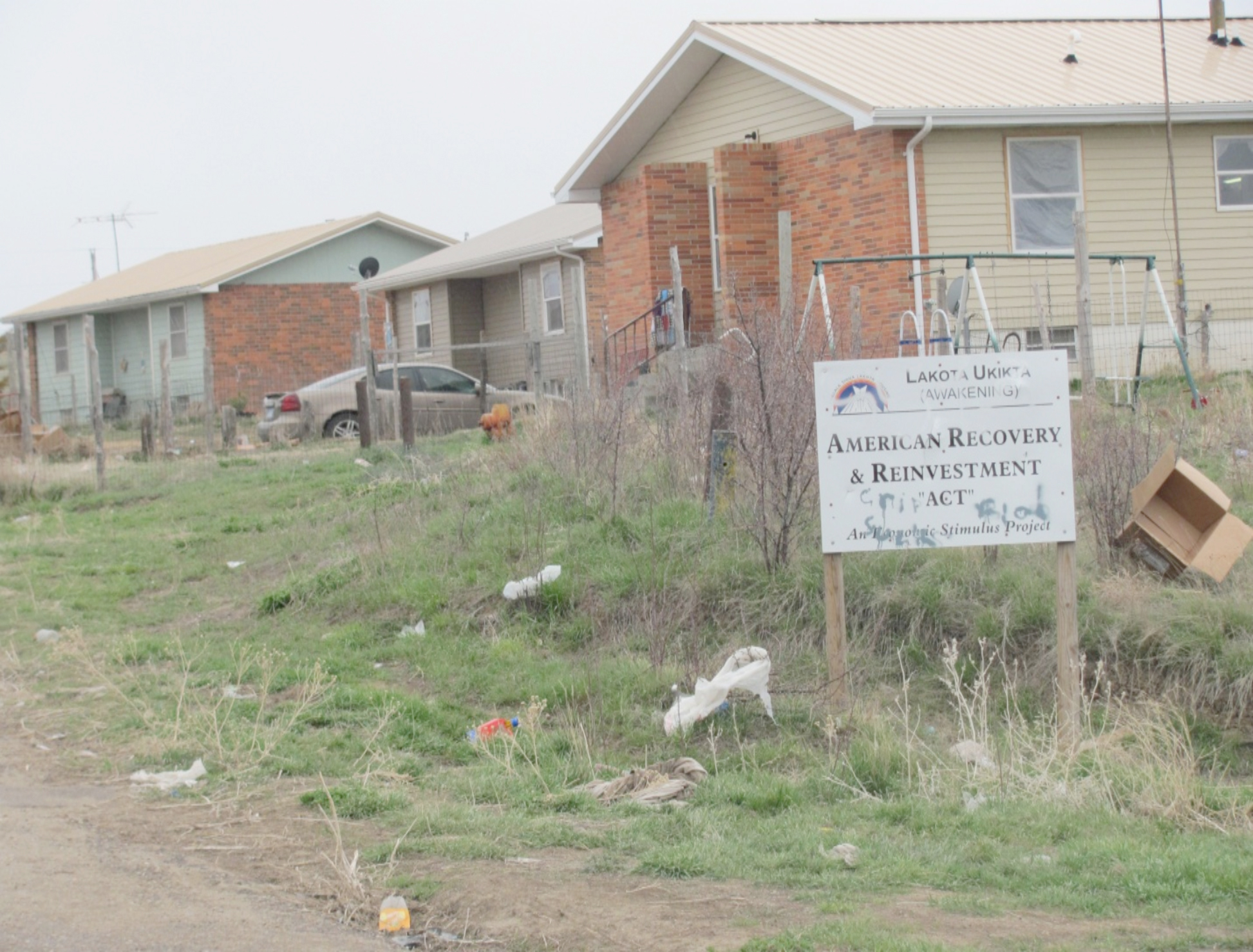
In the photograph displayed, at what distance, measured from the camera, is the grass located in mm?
5168

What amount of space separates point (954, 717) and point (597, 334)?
15.4m

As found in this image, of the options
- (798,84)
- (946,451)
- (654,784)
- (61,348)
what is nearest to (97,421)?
(798,84)

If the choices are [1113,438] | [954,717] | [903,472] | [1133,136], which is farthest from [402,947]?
[1133,136]

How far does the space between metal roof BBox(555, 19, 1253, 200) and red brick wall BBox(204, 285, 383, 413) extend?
43.8 feet

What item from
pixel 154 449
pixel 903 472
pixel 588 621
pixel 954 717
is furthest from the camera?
pixel 154 449

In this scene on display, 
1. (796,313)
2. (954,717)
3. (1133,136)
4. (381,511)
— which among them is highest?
(1133,136)

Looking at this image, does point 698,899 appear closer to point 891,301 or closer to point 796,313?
point 796,313

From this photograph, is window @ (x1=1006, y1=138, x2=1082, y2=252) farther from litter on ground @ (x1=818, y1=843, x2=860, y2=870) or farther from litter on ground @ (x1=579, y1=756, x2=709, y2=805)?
litter on ground @ (x1=818, y1=843, x2=860, y2=870)

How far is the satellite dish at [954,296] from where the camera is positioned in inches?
580

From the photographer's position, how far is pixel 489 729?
718cm

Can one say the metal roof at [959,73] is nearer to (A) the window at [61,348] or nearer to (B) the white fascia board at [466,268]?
(B) the white fascia board at [466,268]

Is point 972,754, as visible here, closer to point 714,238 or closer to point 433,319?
point 714,238

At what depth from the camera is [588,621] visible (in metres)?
8.84

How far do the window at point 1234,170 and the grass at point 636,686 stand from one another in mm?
9855
